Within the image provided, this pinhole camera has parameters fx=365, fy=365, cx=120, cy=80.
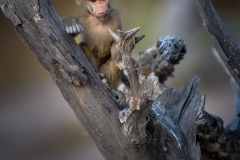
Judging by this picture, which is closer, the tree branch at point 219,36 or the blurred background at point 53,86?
the tree branch at point 219,36

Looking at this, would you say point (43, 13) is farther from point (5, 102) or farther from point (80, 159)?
point (5, 102)

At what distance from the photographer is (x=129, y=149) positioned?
247 centimetres

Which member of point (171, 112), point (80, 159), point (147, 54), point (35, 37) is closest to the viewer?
point (35, 37)

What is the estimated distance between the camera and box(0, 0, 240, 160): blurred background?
7.08 meters

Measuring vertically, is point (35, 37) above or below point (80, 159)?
above

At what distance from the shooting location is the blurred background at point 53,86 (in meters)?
7.08

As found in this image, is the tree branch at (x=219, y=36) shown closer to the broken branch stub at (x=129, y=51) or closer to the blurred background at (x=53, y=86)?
the broken branch stub at (x=129, y=51)

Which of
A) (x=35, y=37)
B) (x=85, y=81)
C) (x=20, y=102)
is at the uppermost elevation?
(x=20, y=102)

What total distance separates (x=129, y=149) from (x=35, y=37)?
98 centimetres

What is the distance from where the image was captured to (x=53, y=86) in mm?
7652

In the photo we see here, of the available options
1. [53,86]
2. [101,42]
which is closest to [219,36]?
[101,42]

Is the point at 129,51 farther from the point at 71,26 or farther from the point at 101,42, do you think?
the point at 101,42

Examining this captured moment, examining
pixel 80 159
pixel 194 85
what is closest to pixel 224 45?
pixel 194 85

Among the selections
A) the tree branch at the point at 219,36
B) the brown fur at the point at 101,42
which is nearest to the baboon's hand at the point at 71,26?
the brown fur at the point at 101,42
